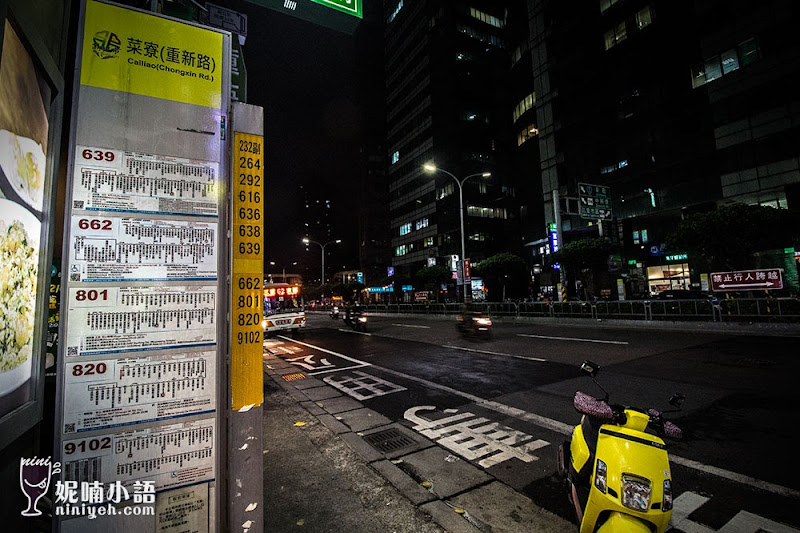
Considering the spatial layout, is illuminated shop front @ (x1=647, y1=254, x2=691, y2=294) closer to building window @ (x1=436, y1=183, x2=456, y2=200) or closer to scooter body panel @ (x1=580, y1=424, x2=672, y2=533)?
building window @ (x1=436, y1=183, x2=456, y2=200)

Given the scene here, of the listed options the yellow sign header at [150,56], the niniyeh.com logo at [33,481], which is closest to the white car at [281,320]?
the niniyeh.com logo at [33,481]

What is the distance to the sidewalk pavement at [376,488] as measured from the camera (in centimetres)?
299

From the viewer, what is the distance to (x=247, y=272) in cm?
247

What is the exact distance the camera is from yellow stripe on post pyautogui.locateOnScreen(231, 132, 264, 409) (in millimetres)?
2393

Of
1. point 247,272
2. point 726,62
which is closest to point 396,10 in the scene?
point 726,62

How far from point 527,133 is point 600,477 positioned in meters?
48.6

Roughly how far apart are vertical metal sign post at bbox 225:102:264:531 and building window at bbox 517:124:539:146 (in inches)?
1824

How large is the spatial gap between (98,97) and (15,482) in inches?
93.5

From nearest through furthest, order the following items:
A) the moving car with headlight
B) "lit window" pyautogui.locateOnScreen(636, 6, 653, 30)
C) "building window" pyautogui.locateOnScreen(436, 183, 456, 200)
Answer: the moving car with headlight < "lit window" pyautogui.locateOnScreen(636, 6, 653, 30) < "building window" pyautogui.locateOnScreen(436, 183, 456, 200)

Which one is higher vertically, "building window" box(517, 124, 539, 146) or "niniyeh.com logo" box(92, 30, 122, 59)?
"building window" box(517, 124, 539, 146)

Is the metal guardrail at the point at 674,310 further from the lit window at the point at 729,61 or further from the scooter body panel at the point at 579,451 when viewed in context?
the lit window at the point at 729,61

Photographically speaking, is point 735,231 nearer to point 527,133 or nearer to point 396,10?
point 527,133

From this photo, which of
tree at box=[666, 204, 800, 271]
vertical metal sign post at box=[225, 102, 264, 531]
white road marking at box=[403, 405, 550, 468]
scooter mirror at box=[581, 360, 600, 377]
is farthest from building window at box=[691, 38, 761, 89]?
vertical metal sign post at box=[225, 102, 264, 531]

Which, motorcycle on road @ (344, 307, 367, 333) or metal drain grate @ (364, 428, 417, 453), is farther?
motorcycle on road @ (344, 307, 367, 333)
